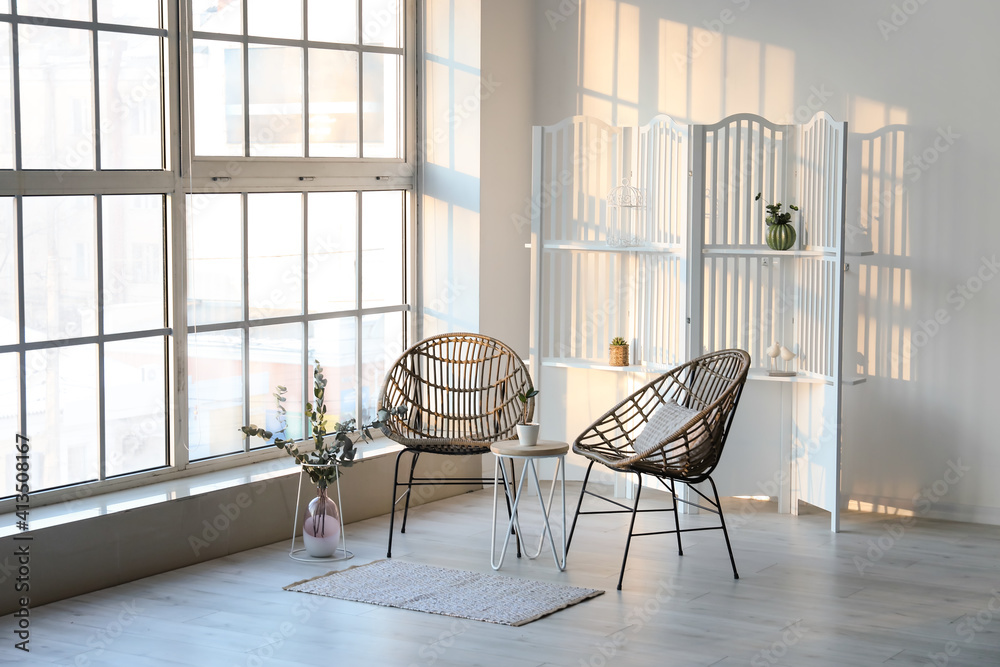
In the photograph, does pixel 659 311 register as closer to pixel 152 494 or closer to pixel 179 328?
pixel 179 328

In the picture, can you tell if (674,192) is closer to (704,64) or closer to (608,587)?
(704,64)

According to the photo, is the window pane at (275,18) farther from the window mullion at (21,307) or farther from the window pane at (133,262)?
the window mullion at (21,307)

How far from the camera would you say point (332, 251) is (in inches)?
229

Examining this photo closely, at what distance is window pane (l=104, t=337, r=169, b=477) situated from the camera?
4801mm

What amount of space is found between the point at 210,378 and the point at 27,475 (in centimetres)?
102

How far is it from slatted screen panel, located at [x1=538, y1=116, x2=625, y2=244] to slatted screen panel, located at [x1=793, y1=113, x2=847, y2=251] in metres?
0.92

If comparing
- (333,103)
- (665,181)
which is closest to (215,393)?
(333,103)

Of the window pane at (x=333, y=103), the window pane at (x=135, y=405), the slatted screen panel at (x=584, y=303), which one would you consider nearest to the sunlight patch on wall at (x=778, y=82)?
the slatted screen panel at (x=584, y=303)

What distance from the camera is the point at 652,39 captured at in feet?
20.5

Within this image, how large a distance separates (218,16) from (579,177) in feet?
6.83

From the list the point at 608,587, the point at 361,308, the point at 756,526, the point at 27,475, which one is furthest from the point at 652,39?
the point at 27,475

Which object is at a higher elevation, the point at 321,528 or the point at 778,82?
the point at 778,82

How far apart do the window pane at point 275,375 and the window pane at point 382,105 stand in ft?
3.51

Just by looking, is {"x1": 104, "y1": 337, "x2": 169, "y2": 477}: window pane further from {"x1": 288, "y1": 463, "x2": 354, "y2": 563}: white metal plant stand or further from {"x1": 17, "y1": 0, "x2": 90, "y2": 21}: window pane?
{"x1": 17, "y1": 0, "x2": 90, "y2": 21}: window pane
